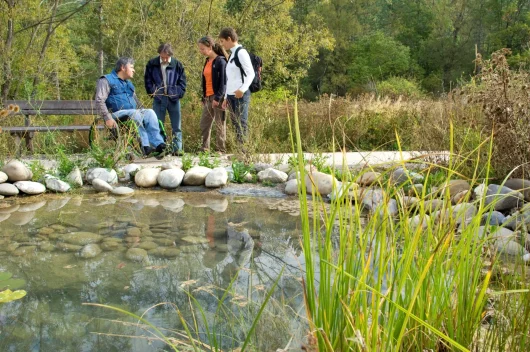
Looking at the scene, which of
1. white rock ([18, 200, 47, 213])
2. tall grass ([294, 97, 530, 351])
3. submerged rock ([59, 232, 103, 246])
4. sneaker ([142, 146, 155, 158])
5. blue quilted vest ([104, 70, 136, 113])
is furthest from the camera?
sneaker ([142, 146, 155, 158])

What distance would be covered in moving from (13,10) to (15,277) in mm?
7214

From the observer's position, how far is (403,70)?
3853 centimetres

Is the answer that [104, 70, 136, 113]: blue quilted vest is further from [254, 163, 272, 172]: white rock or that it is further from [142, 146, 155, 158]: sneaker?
[254, 163, 272, 172]: white rock

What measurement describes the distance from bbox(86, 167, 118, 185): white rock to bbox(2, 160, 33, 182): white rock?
62 centimetres

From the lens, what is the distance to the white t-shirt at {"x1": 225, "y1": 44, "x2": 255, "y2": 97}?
711cm

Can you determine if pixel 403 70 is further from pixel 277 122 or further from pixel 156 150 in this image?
pixel 156 150

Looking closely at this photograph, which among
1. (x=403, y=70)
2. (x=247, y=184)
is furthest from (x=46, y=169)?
(x=403, y=70)

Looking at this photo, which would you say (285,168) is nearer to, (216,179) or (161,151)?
(216,179)

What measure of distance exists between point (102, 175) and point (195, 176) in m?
0.96

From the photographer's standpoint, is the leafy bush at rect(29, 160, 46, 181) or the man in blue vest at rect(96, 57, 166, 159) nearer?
the leafy bush at rect(29, 160, 46, 181)

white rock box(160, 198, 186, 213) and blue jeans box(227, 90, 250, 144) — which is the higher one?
blue jeans box(227, 90, 250, 144)

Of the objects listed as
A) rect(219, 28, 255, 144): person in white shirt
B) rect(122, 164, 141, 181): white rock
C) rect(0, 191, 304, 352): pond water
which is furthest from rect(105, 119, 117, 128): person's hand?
rect(219, 28, 255, 144): person in white shirt

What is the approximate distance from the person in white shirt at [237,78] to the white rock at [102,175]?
61.1 inches

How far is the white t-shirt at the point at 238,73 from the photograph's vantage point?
7.11 metres
